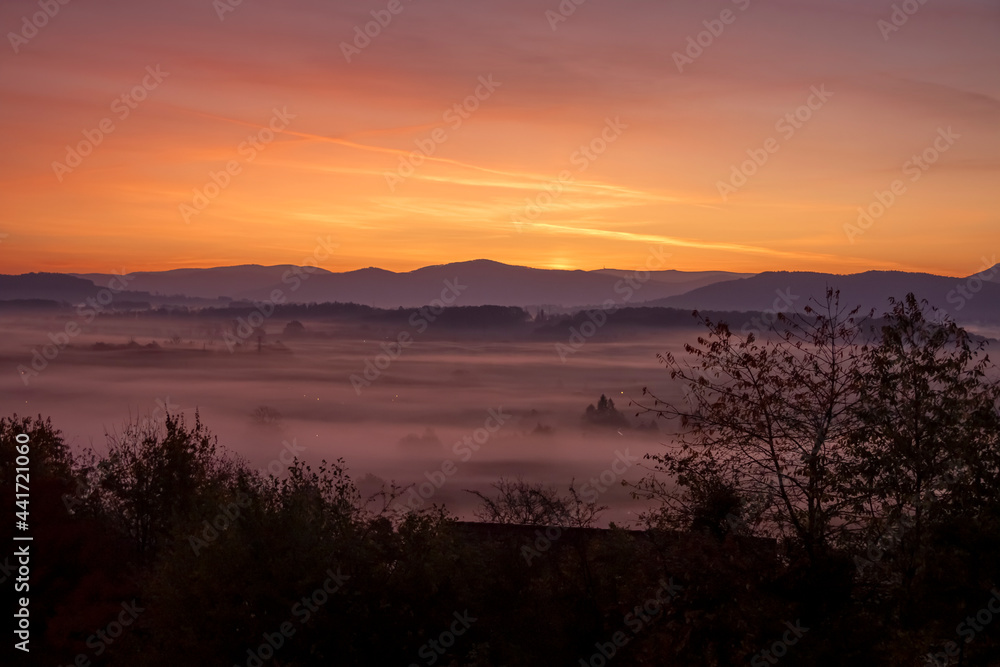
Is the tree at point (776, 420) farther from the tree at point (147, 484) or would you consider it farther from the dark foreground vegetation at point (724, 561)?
the tree at point (147, 484)

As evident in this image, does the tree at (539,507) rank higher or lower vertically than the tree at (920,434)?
lower

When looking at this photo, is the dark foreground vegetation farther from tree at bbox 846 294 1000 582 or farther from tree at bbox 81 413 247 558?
tree at bbox 81 413 247 558

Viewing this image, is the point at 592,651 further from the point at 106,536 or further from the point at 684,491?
the point at 106,536

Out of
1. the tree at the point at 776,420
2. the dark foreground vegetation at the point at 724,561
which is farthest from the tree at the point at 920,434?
the tree at the point at 776,420

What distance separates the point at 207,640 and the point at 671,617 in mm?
13726

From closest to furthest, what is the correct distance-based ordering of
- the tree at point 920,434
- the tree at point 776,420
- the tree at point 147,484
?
the tree at point 920,434, the tree at point 776,420, the tree at point 147,484

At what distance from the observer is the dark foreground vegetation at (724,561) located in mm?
19547

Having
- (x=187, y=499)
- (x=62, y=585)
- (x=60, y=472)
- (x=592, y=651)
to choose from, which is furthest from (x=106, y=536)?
(x=592, y=651)

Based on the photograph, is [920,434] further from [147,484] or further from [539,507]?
[539,507]

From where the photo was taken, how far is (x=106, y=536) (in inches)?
1511

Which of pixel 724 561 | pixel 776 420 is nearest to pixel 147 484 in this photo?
pixel 776 420

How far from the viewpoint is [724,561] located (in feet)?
63.5

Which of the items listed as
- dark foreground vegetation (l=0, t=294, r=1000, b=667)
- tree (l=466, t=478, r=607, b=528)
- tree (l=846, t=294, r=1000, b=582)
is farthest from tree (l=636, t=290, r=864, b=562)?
tree (l=466, t=478, r=607, b=528)

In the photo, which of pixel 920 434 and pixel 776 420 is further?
pixel 776 420
